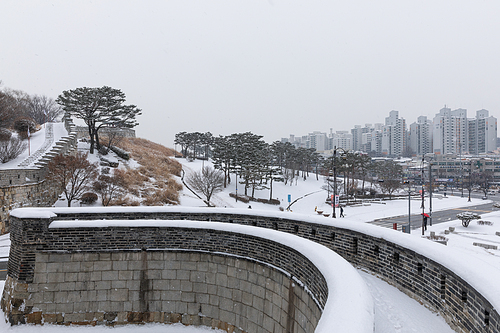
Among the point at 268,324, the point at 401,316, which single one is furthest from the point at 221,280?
the point at 401,316

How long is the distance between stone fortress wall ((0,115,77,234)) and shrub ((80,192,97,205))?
2.71 m

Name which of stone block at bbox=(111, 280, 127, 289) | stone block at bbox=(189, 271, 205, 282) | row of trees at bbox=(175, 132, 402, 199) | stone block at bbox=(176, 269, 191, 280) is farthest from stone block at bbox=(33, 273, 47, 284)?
row of trees at bbox=(175, 132, 402, 199)

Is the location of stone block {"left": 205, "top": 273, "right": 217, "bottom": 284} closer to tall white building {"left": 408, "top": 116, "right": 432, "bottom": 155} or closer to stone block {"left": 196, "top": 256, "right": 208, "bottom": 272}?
stone block {"left": 196, "top": 256, "right": 208, "bottom": 272}

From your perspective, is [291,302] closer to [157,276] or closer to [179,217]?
[157,276]

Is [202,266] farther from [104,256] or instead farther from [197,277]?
[104,256]

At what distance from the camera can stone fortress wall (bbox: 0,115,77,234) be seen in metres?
20.9

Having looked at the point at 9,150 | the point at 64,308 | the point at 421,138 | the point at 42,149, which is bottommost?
the point at 64,308

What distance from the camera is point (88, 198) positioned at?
1027 inches

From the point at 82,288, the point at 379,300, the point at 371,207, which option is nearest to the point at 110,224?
the point at 82,288

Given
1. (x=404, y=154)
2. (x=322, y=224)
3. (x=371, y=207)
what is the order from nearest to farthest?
(x=322, y=224)
(x=371, y=207)
(x=404, y=154)

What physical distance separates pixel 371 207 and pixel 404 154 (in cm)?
15262

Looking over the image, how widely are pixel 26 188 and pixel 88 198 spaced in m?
4.49

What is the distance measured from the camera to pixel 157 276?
9.27m

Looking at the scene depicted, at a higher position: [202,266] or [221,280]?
[202,266]
